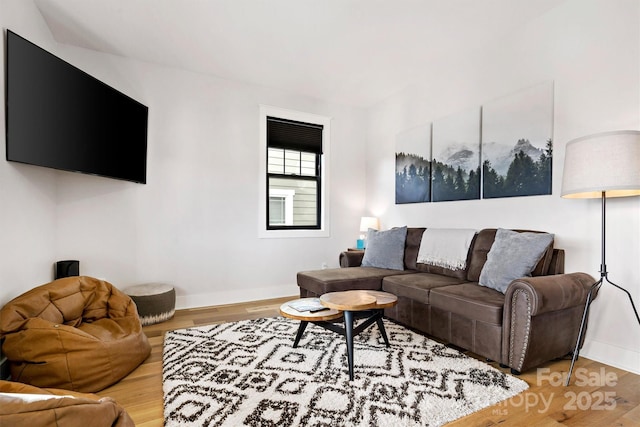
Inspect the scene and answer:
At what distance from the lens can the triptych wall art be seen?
278cm

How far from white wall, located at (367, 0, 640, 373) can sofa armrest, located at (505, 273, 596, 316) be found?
0.30 m

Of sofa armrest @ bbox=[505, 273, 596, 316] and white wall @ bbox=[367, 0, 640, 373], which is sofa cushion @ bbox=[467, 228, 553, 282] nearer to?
white wall @ bbox=[367, 0, 640, 373]

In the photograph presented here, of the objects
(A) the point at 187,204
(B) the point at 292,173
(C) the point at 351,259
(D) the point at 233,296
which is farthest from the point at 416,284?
(A) the point at 187,204

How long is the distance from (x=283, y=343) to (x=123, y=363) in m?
1.10

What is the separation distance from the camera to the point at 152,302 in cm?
315

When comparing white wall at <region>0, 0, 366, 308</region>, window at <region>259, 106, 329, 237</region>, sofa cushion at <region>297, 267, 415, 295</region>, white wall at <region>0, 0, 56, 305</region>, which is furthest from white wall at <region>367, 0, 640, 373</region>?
white wall at <region>0, 0, 56, 305</region>

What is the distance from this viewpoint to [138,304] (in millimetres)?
3098

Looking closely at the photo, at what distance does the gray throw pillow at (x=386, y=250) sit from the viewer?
367 centimetres

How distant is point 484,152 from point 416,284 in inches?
57.7

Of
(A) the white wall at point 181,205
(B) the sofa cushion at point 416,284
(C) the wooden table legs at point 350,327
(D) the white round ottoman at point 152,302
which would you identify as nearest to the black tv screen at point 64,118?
(A) the white wall at point 181,205

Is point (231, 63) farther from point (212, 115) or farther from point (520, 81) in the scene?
point (520, 81)

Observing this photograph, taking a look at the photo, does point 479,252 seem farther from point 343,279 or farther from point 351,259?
point 351,259

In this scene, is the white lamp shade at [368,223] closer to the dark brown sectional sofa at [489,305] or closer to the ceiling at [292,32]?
the dark brown sectional sofa at [489,305]

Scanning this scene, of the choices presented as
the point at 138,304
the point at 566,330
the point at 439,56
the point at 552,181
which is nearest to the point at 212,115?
the point at 138,304
